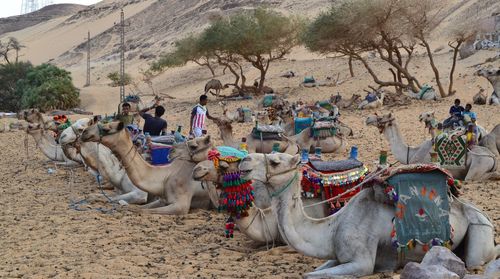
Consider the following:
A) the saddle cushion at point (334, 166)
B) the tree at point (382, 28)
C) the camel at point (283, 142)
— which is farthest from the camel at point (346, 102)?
the saddle cushion at point (334, 166)

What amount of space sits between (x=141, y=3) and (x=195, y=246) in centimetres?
10120

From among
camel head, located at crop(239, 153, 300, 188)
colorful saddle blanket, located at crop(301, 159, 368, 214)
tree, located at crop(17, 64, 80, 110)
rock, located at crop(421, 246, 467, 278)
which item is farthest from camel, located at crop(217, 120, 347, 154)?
tree, located at crop(17, 64, 80, 110)

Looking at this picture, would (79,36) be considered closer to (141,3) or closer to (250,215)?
(141,3)

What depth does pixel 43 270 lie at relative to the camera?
19.2 feet

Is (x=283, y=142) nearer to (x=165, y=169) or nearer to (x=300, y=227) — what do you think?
(x=165, y=169)

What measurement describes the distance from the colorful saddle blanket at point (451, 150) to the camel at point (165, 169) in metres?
3.36

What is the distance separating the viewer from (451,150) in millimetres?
9461

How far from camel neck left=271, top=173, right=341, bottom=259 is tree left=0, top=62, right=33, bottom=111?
39603mm

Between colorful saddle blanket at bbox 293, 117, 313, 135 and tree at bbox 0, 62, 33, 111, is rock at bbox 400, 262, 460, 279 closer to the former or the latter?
colorful saddle blanket at bbox 293, 117, 313, 135

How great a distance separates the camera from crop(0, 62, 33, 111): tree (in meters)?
43.3

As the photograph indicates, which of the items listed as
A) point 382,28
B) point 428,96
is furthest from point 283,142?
point 382,28

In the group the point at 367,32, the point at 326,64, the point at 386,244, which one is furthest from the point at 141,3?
the point at 386,244

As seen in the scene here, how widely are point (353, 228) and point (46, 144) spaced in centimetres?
1009

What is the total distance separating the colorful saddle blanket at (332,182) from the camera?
6.34m
